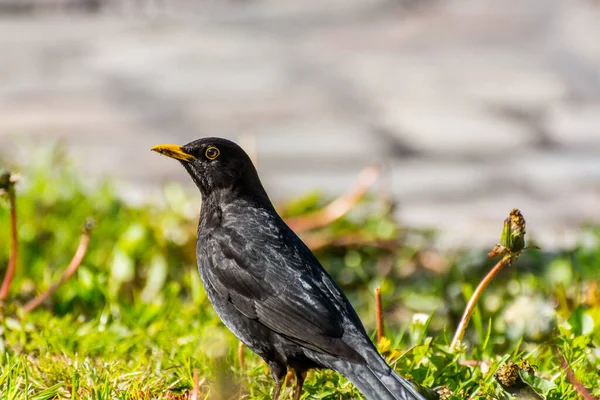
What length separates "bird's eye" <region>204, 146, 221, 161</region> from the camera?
3887mm

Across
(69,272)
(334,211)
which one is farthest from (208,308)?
(334,211)

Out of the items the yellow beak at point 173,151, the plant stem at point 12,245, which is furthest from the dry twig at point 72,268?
the yellow beak at point 173,151

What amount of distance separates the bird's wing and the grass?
0.73ft

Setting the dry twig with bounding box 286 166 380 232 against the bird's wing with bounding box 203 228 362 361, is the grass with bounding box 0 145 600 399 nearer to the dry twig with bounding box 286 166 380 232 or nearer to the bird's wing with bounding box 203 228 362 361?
the dry twig with bounding box 286 166 380 232

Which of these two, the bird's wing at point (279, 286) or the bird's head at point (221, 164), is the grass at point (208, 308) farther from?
the bird's head at point (221, 164)

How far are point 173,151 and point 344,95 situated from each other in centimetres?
643

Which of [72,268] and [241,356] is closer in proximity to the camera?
[241,356]

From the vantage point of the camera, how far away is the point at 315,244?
5.73 meters

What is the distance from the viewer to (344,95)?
1012 centimetres

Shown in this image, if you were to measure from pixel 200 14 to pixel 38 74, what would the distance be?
7.48ft

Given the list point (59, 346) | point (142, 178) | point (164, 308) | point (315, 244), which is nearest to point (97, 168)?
point (142, 178)

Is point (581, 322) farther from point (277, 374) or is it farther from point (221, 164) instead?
point (221, 164)

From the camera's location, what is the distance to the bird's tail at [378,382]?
309 centimetres

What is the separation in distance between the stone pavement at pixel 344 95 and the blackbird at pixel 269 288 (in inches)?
71.2
